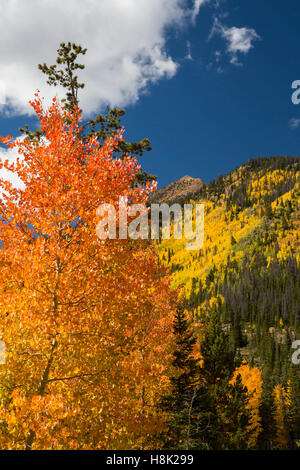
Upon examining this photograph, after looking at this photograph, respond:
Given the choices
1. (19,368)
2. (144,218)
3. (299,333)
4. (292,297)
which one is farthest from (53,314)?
(292,297)

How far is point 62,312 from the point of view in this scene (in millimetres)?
8562

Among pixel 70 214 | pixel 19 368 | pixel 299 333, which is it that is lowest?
pixel 299 333

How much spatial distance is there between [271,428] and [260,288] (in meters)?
132

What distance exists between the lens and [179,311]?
2008 cm

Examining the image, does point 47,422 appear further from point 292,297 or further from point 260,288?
point 260,288

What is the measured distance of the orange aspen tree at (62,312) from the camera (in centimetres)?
808

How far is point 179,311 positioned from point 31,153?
1371 centimetres

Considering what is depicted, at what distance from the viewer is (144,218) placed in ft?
44.3

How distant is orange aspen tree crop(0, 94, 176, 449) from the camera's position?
8078 mm
